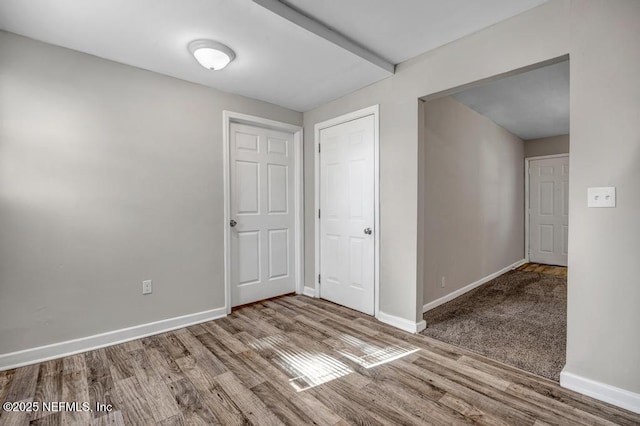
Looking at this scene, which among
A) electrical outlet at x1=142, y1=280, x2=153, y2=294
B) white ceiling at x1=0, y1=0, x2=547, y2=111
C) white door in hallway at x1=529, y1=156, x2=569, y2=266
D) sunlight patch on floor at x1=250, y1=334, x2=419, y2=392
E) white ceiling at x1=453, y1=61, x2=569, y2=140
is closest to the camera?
white ceiling at x1=0, y1=0, x2=547, y2=111

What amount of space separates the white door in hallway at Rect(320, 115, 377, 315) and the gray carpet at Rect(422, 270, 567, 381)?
823 millimetres

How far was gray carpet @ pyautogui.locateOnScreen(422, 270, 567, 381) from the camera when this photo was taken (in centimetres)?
221

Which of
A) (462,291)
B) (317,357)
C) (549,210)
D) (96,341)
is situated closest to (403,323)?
(317,357)

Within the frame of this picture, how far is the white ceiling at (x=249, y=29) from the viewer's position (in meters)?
1.85

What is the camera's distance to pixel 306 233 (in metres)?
3.83

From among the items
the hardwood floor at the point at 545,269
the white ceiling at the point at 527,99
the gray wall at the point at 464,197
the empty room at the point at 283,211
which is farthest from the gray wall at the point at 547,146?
the empty room at the point at 283,211

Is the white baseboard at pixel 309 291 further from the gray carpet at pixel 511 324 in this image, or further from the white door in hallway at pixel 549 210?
the white door in hallway at pixel 549 210

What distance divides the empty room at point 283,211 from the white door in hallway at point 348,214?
1.1 inches

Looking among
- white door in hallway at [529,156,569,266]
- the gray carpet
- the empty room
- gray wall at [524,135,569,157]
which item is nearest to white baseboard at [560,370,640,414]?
the empty room

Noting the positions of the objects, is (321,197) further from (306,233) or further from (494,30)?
(494,30)

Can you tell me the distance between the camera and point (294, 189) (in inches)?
150

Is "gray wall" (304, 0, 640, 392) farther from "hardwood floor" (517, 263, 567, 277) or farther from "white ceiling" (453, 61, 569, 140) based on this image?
"hardwood floor" (517, 263, 567, 277)

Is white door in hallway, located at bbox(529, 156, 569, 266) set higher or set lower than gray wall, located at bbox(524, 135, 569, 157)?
lower

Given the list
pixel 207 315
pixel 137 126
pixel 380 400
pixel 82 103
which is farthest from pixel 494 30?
pixel 207 315
